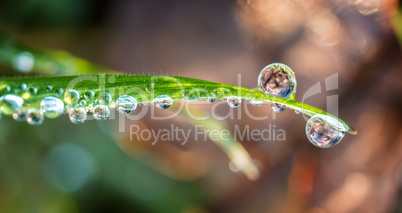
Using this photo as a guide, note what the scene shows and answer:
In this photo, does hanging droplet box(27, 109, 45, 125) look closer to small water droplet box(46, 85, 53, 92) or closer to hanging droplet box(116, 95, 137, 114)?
small water droplet box(46, 85, 53, 92)

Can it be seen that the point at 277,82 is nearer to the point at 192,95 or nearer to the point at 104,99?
the point at 192,95

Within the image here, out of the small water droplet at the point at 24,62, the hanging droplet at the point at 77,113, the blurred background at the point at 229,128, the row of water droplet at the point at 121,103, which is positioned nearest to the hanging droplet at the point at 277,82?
the row of water droplet at the point at 121,103

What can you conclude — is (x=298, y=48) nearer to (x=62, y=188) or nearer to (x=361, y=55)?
(x=361, y=55)

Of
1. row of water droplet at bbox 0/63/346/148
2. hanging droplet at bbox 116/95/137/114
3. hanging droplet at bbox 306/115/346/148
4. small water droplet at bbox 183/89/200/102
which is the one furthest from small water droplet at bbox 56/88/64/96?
hanging droplet at bbox 306/115/346/148

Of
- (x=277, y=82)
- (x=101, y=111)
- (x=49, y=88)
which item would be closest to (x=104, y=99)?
(x=101, y=111)

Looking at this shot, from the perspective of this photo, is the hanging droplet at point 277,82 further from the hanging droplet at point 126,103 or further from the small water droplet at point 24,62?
the small water droplet at point 24,62

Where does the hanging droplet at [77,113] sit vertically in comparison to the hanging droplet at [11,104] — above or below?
below

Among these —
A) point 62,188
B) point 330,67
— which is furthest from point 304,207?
point 62,188
